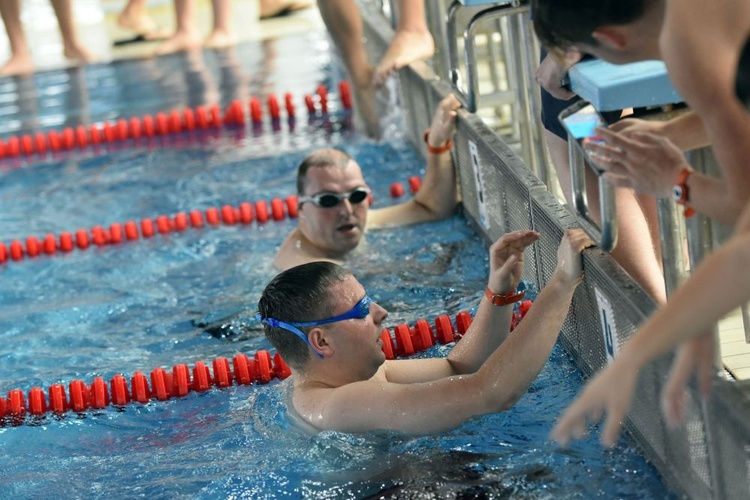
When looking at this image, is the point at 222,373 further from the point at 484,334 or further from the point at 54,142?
the point at 54,142

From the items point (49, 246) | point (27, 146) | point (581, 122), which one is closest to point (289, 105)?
point (27, 146)

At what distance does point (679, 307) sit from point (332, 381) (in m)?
1.49

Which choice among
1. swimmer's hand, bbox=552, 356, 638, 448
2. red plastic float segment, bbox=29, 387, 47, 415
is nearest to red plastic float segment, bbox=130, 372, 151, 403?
red plastic float segment, bbox=29, 387, 47, 415

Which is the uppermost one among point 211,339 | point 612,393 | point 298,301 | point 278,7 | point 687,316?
point 687,316

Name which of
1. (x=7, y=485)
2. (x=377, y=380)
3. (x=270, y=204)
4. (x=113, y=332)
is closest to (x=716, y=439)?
(x=377, y=380)

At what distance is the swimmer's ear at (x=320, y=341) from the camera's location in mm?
2879

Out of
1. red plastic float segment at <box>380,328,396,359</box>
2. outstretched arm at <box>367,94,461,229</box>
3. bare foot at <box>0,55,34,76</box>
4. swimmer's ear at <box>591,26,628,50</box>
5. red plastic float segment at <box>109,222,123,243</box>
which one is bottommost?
red plastic float segment at <box>380,328,396,359</box>

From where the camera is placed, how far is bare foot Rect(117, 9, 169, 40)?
29.8 feet

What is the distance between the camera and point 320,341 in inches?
114

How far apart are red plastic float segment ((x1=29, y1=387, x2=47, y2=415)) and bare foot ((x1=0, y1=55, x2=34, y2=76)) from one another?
17.7 ft

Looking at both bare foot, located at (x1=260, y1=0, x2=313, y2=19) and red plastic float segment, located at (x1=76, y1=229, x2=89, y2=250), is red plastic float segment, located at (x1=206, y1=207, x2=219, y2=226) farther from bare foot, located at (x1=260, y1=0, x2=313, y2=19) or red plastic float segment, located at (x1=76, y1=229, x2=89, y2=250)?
bare foot, located at (x1=260, y1=0, x2=313, y2=19)

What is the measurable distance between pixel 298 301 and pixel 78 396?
1.04 metres

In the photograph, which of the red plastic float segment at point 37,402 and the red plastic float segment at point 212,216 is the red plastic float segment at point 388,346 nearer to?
the red plastic float segment at point 37,402

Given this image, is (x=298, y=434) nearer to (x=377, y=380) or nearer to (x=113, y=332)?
(x=377, y=380)
